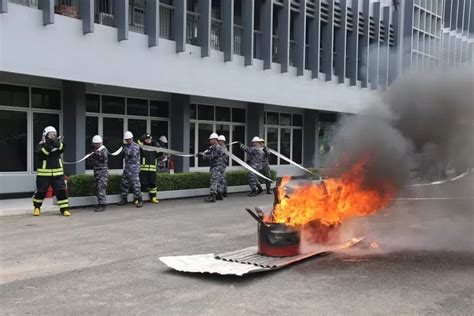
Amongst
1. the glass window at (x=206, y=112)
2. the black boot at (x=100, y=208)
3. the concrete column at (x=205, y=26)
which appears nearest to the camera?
the black boot at (x=100, y=208)

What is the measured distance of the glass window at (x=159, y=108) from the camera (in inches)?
639

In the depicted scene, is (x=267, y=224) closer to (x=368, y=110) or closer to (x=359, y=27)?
(x=368, y=110)

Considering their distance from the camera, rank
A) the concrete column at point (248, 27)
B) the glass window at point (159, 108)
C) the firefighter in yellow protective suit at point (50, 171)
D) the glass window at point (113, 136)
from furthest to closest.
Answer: the concrete column at point (248, 27) < the glass window at point (159, 108) < the glass window at point (113, 136) < the firefighter in yellow protective suit at point (50, 171)

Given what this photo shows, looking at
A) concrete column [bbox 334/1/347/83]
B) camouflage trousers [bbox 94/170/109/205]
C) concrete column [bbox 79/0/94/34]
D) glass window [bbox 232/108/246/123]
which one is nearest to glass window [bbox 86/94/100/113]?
concrete column [bbox 79/0/94/34]

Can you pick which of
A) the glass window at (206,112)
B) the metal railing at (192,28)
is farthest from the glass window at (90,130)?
the glass window at (206,112)

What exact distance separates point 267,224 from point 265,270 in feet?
2.33

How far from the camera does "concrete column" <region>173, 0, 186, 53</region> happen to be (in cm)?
1455

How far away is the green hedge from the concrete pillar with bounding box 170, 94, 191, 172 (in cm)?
188

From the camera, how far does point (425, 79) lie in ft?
24.1

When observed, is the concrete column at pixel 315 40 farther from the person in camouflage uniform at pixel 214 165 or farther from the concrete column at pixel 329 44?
the person in camouflage uniform at pixel 214 165

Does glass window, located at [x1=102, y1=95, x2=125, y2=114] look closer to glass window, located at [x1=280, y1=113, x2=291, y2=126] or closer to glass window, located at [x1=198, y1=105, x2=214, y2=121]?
glass window, located at [x1=198, y1=105, x2=214, y2=121]

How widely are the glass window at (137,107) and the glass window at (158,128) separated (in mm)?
524

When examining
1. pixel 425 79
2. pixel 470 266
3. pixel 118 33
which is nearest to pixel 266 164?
pixel 118 33

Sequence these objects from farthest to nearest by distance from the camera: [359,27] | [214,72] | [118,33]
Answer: [359,27] → [214,72] → [118,33]
